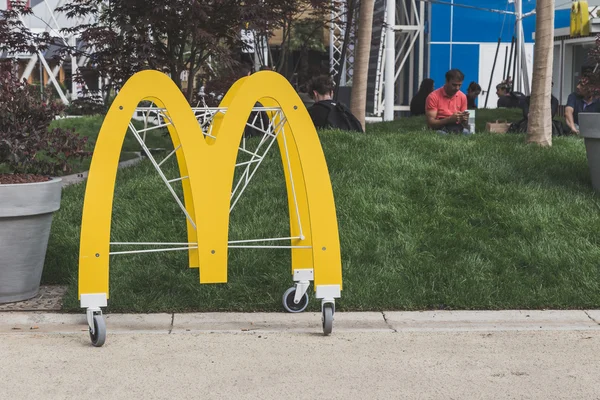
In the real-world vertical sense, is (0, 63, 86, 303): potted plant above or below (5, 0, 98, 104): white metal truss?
below

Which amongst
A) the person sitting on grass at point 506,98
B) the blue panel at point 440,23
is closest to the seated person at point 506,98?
the person sitting on grass at point 506,98

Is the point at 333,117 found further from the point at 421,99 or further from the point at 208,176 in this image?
the point at 421,99

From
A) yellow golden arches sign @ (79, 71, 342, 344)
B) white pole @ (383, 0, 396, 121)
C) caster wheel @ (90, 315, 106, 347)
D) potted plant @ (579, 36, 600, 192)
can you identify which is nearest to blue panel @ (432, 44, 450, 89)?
white pole @ (383, 0, 396, 121)

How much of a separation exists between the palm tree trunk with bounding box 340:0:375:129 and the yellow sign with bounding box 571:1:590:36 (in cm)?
1103

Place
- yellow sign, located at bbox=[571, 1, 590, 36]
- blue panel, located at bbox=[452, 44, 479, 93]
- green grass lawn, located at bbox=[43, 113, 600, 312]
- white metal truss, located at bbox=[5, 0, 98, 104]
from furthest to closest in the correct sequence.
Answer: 1. blue panel, located at bbox=[452, 44, 479, 93]
2. yellow sign, located at bbox=[571, 1, 590, 36]
3. white metal truss, located at bbox=[5, 0, 98, 104]
4. green grass lawn, located at bbox=[43, 113, 600, 312]

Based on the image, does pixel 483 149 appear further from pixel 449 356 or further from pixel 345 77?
pixel 345 77

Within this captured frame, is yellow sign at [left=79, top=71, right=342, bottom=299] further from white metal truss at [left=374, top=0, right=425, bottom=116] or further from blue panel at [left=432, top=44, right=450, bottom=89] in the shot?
blue panel at [left=432, top=44, right=450, bottom=89]

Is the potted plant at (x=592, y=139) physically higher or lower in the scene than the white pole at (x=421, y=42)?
lower

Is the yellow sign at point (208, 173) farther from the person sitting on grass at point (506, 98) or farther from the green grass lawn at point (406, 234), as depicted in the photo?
the person sitting on grass at point (506, 98)

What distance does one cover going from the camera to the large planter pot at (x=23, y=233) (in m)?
5.67

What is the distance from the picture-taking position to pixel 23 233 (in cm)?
579

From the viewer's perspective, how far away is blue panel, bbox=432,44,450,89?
24281 millimetres

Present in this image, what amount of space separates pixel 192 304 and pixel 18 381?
164 centimetres

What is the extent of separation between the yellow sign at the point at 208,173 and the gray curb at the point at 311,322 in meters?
0.48
